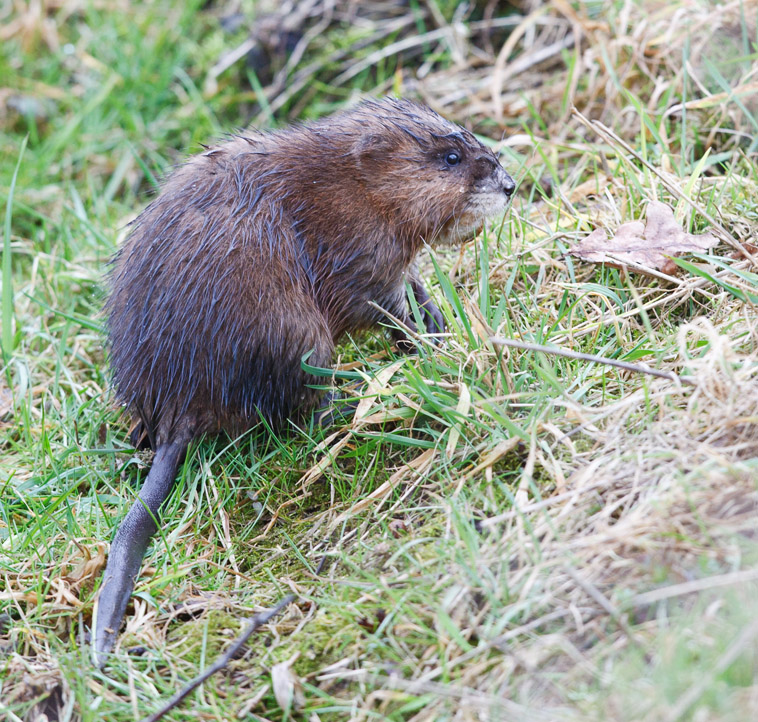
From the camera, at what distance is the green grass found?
6.97 ft

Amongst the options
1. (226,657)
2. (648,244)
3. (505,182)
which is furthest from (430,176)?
(226,657)

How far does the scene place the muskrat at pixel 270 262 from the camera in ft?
10.4

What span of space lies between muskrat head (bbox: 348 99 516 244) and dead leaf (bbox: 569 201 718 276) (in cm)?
43

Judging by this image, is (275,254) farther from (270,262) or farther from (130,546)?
(130,546)

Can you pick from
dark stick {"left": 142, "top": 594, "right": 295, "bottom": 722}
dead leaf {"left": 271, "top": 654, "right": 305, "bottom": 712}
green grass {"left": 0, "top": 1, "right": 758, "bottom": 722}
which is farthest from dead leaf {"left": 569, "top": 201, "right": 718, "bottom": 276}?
dead leaf {"left": 271, "top": 654, "right": 305, "bottom": 712}

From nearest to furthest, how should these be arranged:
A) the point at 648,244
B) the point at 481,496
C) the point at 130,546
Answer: the point at 481,496
the point at 130,546
the point at 648,244

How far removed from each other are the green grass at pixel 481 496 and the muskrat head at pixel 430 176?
181 millimetres

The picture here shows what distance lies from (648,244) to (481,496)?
1.31 metres

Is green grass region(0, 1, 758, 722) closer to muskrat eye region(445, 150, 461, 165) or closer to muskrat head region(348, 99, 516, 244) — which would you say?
muskrat head region(348, 99, 516, 244)

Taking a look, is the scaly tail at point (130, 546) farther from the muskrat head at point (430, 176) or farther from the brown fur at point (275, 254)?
the muskrat head at point (430, 176)

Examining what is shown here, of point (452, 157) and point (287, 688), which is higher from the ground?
point (452, 157)

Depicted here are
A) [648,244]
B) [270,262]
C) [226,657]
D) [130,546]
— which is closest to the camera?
[226,657]

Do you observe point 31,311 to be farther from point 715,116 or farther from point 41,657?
point 715,116

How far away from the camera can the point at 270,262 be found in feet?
10.7
